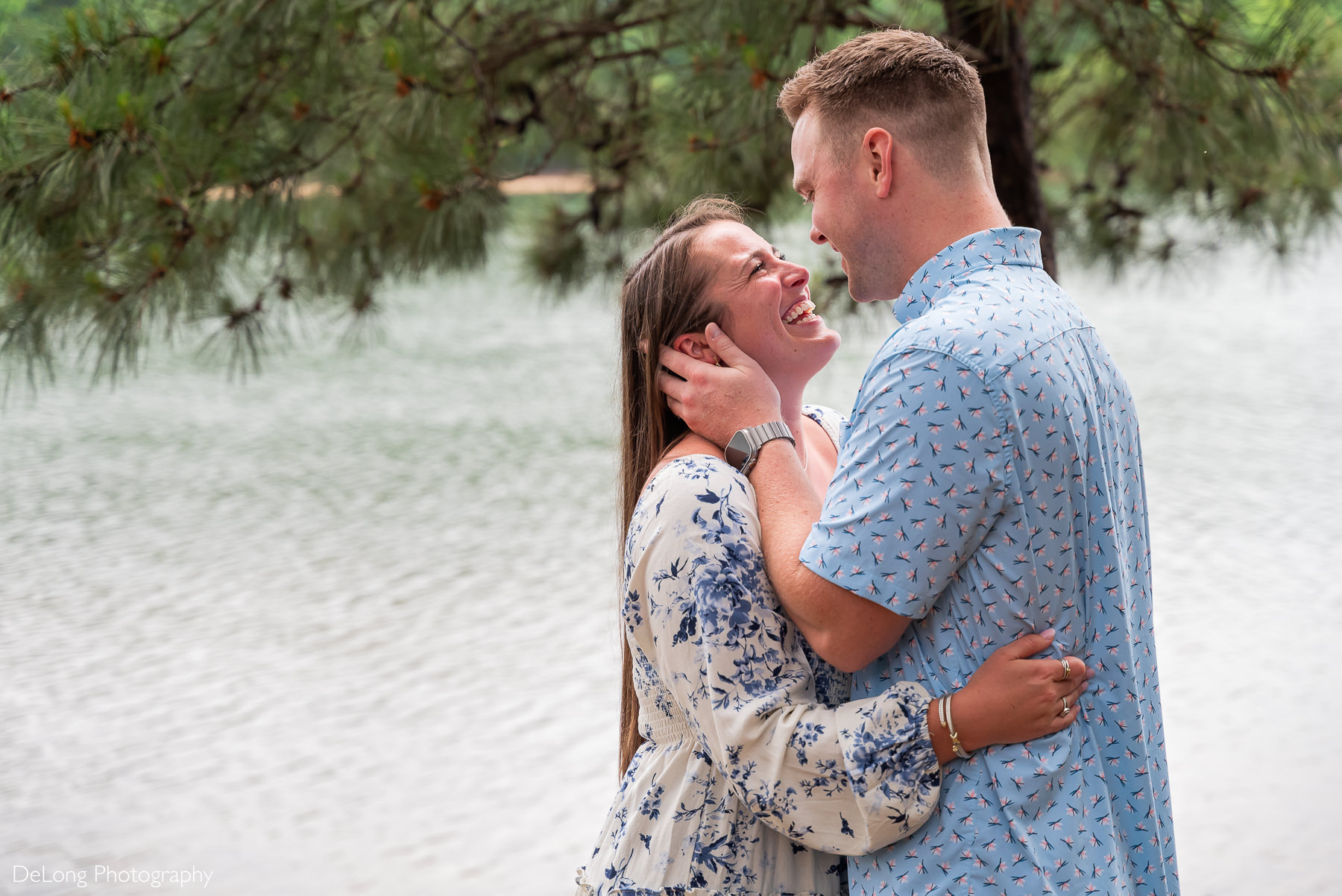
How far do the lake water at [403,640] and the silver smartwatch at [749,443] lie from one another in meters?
0.91

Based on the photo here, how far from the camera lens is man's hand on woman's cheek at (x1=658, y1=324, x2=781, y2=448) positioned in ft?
4.35

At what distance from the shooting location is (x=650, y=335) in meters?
1.43

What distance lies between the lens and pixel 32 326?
2.47m

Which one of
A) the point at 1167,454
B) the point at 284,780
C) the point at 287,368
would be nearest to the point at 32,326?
the point at 284,780

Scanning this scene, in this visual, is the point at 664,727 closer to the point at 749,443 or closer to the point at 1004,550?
the point at 749,443

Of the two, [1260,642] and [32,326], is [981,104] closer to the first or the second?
[32,326]

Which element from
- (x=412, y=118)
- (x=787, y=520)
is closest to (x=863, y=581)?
(x=787, y=520)

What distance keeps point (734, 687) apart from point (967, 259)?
1.60 ft

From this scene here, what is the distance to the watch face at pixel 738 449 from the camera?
1.30 m

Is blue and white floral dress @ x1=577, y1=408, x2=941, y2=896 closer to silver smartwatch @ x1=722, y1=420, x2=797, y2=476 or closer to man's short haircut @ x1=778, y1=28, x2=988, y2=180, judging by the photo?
silver smartwatch @ x1=722, y1=420, x2=797, y2=476

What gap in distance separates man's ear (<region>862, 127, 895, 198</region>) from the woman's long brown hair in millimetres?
251

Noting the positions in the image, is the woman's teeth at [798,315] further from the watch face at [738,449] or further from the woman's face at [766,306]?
the watch face at [738,449]

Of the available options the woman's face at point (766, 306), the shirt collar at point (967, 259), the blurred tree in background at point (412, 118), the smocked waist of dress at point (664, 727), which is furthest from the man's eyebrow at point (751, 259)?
the blurred tree in background at point (412, 118)

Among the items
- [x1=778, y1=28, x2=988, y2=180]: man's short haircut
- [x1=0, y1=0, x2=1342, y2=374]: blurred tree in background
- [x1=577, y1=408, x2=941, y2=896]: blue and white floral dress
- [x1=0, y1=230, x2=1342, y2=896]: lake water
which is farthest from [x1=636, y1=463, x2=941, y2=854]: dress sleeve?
[x1=0, y1=0, x2=1342, y2=374]: blurred tree in background
